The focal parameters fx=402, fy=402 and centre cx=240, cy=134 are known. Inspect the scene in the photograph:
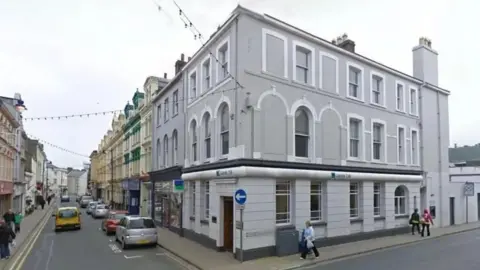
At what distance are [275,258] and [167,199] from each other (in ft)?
42.0

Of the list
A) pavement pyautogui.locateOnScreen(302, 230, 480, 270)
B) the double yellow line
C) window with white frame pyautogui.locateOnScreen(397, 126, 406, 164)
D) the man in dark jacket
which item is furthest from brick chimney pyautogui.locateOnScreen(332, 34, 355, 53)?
the double yellow line

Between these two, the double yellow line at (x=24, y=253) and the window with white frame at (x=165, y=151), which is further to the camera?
the window with white frame at (x=165, y=151)

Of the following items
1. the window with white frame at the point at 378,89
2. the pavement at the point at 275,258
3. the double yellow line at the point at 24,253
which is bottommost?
the double yellow line at the point at 24,253

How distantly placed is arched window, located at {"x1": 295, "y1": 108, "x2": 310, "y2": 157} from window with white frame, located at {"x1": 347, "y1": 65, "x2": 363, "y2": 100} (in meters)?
3.87

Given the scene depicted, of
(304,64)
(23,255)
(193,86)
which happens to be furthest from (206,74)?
(23,255)

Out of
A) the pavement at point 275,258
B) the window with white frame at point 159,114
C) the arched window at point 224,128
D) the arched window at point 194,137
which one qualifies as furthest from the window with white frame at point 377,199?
the window with white frame at point 159,114

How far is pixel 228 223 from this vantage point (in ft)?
57.7

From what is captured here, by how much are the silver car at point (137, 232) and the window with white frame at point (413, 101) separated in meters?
17.2

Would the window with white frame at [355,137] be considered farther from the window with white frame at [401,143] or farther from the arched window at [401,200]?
the arched window at [401,200]

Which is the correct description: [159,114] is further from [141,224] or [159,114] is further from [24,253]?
[24,253]

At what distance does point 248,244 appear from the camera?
50.4 feet

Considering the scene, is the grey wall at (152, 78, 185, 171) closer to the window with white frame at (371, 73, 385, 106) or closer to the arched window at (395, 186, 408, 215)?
the window with white frame at (371, 73, 385, 106)

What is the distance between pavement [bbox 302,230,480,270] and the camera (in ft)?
45.5

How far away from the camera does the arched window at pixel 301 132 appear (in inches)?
717
